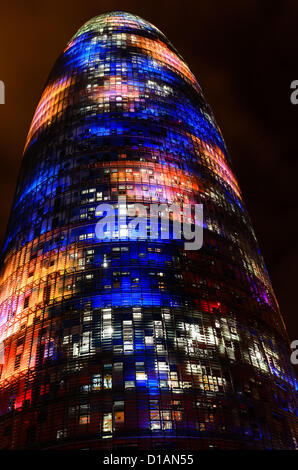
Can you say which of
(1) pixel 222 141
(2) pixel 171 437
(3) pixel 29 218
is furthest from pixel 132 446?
(1) pixel 222 141

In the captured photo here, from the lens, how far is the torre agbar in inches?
2960

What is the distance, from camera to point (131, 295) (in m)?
85.7

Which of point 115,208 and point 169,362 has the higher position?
point 115,208

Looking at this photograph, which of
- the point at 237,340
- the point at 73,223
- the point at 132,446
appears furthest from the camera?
the point at 73,223

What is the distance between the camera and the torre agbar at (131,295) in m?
75.2

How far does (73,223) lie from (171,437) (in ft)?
140

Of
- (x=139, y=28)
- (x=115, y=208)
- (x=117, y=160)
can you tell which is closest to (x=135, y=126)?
(x=117, y=160)

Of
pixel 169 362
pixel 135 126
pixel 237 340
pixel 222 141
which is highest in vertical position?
pixel 222 141

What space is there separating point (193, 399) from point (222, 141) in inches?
3060

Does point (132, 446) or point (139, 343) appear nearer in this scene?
point (132, 446)

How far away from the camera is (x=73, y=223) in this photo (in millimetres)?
97250

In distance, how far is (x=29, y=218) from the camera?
10581cm

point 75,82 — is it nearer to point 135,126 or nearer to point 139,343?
point 135,126

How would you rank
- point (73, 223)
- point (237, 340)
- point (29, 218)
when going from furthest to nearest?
point (29, 218) < point (73, 223) < point (237, 340)
